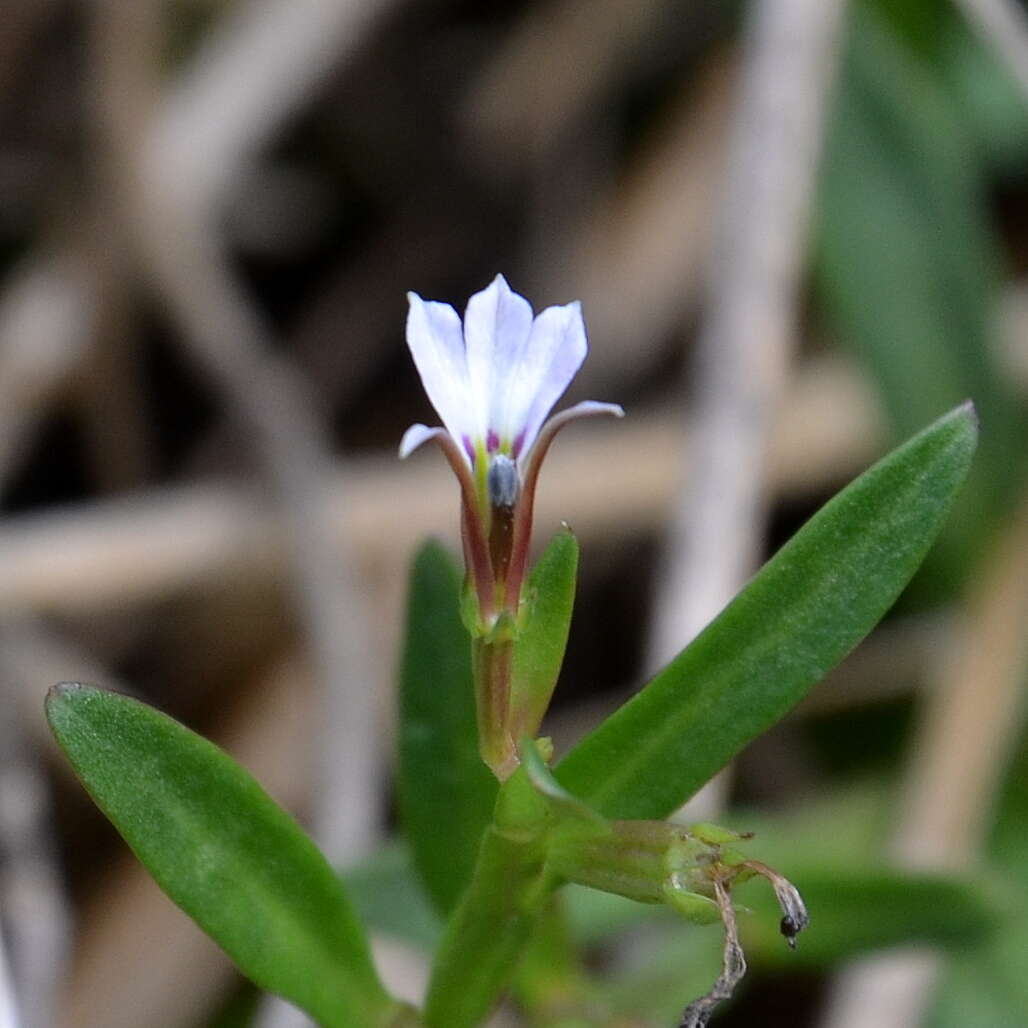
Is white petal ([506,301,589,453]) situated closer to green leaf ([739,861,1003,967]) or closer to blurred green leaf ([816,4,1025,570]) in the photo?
green leaf ([739,861,1003,967])

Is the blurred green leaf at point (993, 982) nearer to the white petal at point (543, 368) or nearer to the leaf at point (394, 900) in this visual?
the leaf at point (394, 900)

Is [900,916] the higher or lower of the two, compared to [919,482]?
lower

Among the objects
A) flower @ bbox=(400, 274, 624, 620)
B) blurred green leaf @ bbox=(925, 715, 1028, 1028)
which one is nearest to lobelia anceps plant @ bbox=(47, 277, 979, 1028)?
flower @ bbox=(400, 274, 624, 620)

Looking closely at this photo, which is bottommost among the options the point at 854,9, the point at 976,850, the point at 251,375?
the point at 976,850

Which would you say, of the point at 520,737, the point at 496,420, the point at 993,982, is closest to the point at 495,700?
the point at 520,737

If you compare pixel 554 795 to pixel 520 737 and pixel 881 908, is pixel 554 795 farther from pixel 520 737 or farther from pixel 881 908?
pixel 881 908

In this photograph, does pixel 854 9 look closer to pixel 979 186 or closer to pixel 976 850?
pixel 979 186

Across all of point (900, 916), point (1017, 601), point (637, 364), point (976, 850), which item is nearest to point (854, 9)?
point (637, 364)

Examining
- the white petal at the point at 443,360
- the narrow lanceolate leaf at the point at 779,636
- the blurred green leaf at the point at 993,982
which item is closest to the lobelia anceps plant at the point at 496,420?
the white petal at the point at 443,360
